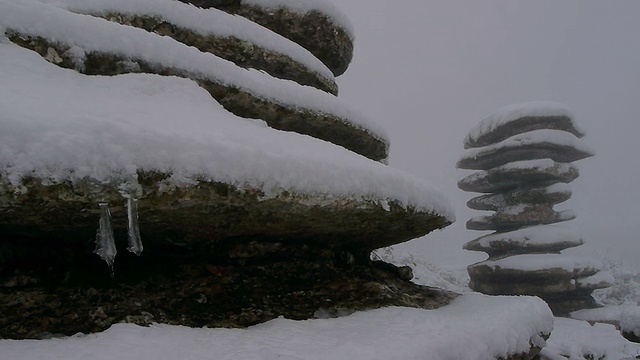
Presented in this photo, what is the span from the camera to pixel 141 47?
8.64 feet

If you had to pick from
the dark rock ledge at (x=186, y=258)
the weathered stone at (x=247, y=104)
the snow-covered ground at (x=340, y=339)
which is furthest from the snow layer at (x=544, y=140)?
the dark rock ledge at (x=186, y=258)

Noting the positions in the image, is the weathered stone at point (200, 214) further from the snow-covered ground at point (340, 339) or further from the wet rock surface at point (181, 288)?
the snow-covered ground at point (340, 339)

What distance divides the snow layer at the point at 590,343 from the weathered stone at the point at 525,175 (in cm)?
489

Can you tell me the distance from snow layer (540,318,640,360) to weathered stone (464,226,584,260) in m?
3.21

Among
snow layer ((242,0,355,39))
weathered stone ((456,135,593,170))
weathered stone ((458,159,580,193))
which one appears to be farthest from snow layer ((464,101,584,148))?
Result: snow layer ((242,0,355,39))

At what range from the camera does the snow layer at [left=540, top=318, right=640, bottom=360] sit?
7.94 metres

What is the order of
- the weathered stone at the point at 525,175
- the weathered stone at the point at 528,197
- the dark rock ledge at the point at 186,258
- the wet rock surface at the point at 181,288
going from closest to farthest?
the dark rock ledge at the point at 186,258, the wet rock surface at the point at 181,288, the weathered stone at the point at 525,175, the weathered stone at the point at 528,197

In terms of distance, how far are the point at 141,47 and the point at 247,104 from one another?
0.75m

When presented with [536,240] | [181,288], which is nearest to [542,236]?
[536,240]

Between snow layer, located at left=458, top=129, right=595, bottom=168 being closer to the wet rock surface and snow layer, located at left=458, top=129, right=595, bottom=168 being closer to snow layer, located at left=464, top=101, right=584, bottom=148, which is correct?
snow layer, located at left=464, top=101, right=584, bottom=148

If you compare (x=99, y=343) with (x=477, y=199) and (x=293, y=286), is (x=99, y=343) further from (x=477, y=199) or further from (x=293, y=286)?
(x=477, y=199)

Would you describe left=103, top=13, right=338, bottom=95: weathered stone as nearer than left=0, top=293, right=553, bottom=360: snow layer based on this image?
No

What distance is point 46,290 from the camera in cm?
208

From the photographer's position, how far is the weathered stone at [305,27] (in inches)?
155
